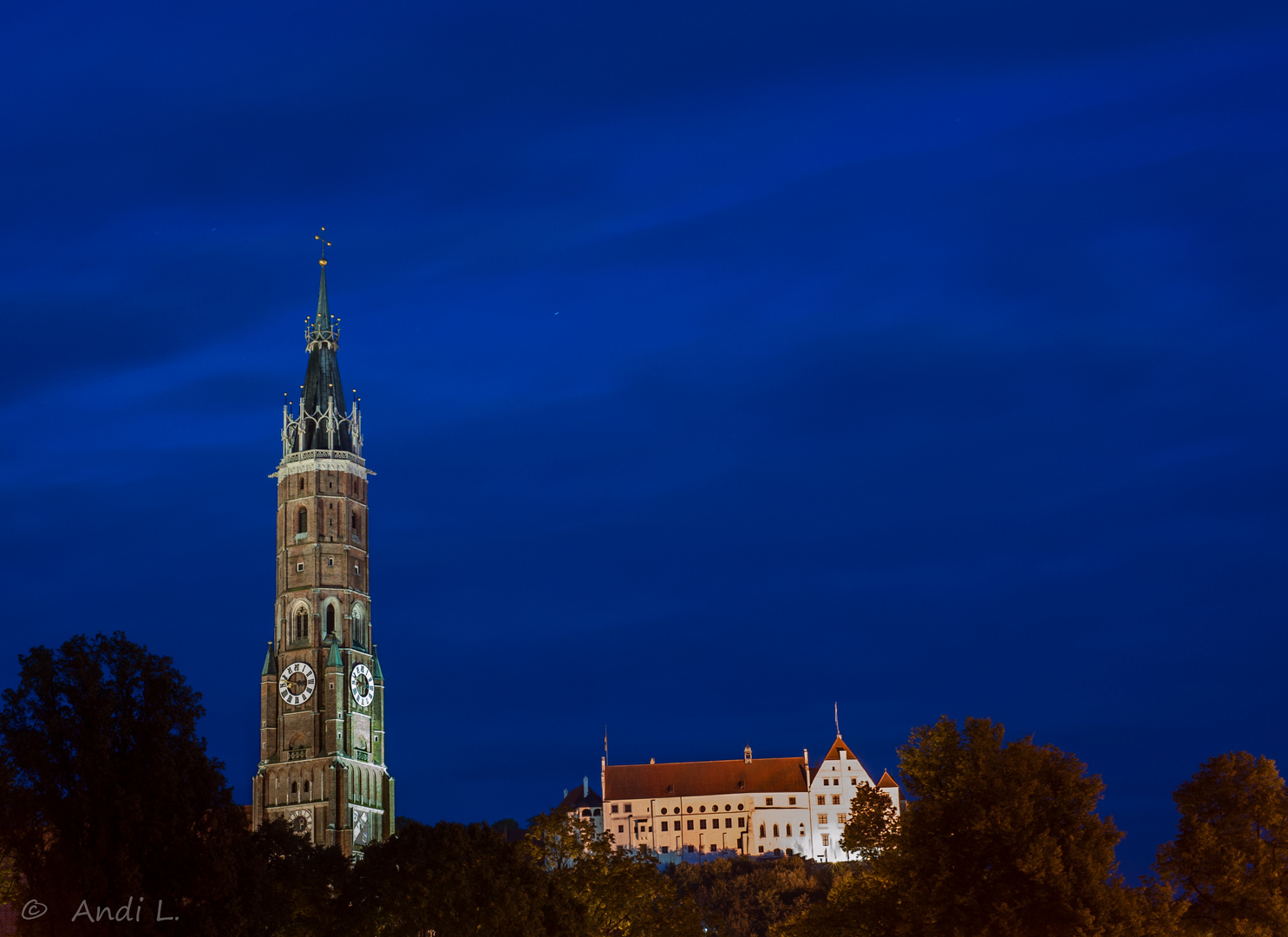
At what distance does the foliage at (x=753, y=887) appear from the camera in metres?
164

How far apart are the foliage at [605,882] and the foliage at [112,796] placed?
2075 centimetres

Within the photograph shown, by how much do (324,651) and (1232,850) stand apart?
96890 mm

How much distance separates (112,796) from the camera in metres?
59.8

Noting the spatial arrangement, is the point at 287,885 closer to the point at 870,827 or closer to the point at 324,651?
the point at 870,827

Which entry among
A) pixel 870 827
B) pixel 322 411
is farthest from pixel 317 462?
pixel 870 827

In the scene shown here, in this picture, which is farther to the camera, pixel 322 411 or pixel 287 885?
pixel 322 411

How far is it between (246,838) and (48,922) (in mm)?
7938

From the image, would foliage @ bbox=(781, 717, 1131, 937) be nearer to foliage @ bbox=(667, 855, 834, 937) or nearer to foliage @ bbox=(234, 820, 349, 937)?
foliage @ bbox=(234, 820, 349, 937)

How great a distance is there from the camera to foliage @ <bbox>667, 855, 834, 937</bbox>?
163750 mm

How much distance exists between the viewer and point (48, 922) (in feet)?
193

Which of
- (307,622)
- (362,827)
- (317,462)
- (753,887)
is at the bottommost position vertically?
(753,887)

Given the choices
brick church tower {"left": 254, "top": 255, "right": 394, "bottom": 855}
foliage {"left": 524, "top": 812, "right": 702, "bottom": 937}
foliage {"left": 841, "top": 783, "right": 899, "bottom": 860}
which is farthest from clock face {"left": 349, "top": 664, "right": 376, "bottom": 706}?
foliage {"left": 841, "top": 783, "right": 899, "bottom": 860}

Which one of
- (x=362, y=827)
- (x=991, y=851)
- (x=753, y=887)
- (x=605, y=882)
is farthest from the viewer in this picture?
(x=753, y=887)

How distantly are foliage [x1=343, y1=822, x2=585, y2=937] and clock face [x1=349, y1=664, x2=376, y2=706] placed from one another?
75705 mm
